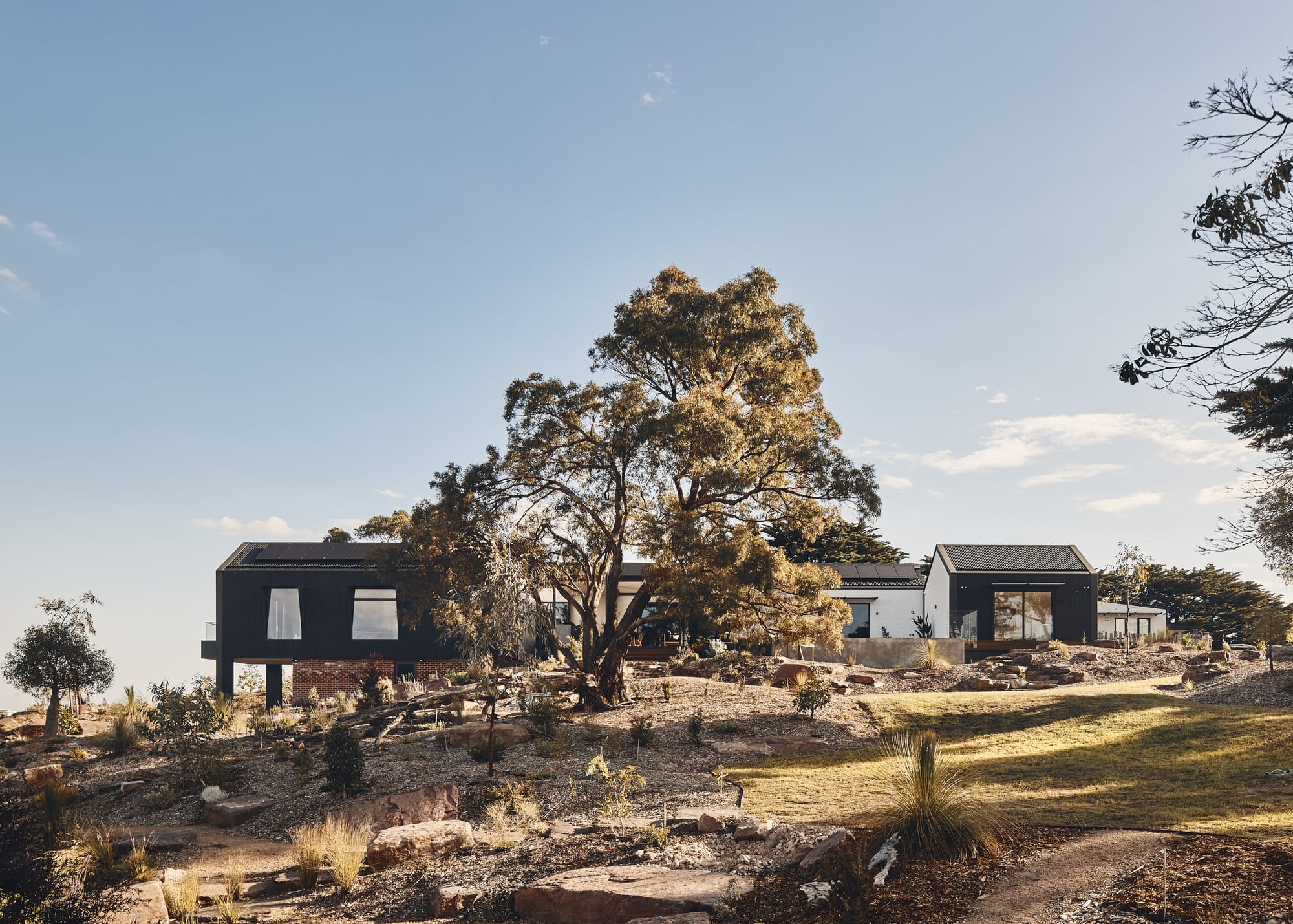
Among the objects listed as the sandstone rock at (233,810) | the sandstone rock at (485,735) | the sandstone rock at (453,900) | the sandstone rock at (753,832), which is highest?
the sandstone rock at (753,832)

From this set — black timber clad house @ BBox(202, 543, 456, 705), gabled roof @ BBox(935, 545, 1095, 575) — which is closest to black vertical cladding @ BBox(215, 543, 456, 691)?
black timber clad house @ BBox(202, 543, 456, 705)

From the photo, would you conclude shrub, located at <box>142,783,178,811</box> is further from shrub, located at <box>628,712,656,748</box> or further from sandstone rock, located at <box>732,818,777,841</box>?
sandstone rock, located at <box>732,818,777,841</box>

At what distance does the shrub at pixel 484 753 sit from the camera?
16.0m

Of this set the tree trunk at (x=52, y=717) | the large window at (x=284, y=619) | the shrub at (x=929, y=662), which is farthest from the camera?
the large window at (x=284, y=619)

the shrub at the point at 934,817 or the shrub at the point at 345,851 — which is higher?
the shrub at the point at 934,817

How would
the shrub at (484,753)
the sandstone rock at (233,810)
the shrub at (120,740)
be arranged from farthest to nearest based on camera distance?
the shrub at (120,740) < the shrub at (484,753) < the sandstone rock at (233,810)

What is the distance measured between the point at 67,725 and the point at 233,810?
12.4 m

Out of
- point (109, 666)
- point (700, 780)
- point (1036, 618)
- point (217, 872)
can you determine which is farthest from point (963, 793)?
point (1036, 618)

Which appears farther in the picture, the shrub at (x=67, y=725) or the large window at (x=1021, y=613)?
the large window at (x=1021, y=613)

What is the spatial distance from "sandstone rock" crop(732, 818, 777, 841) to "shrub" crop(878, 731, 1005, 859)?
1.50 m

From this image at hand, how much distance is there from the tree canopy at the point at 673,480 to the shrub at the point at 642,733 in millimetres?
2147

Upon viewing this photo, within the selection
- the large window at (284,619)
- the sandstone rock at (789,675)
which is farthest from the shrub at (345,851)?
the large window at (284,619)

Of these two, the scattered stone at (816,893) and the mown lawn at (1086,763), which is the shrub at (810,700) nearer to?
the mown lawn at (1086,763)

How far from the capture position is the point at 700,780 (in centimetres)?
1434
